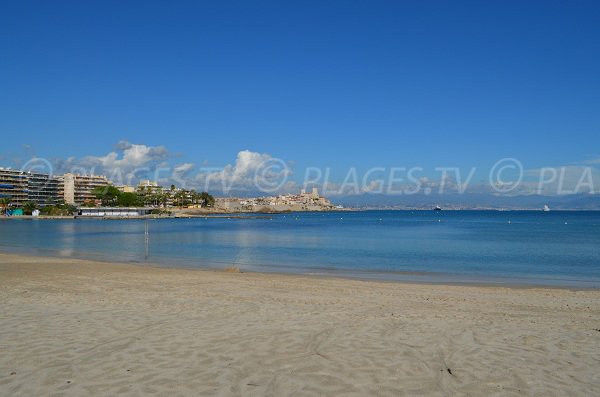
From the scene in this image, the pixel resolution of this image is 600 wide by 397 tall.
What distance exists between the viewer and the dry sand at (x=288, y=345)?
5.52 meters

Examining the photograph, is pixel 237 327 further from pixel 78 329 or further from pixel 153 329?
pixel 78 329

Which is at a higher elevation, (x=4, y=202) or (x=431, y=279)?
(x=4, y=202)

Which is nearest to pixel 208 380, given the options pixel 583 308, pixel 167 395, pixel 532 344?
pixel 167 395

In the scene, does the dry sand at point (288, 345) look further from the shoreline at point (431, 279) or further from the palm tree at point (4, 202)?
the palm tree at point (4, 202)

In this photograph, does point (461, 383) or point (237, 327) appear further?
point (237, 327)

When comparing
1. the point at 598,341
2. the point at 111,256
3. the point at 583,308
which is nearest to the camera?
the point at 598,341

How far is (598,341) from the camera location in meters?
7.84

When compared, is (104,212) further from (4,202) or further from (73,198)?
(73,198)

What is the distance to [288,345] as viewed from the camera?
7215 mm

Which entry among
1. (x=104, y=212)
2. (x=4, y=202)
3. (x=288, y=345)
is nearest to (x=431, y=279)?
(x=288, y=345)

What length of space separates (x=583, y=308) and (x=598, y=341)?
4653mm

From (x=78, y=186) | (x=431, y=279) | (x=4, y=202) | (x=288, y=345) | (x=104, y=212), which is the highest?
(x=78, y=186)

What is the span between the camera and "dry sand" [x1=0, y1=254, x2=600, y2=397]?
5.52 m

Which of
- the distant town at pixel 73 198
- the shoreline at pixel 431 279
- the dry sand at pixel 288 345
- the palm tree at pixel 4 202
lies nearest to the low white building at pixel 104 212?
the distant town at pixel 73 198
